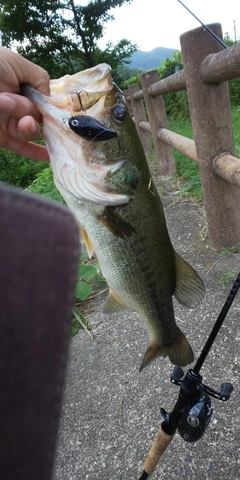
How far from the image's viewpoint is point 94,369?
2.07 metres

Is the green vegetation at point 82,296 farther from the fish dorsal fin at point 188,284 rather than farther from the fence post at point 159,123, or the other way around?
the fence post at point 159,123

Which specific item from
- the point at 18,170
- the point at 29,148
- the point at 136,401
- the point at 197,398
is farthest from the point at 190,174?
the point at 18,170

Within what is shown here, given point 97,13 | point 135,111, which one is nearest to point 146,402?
point 135,111

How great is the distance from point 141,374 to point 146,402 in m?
0.17

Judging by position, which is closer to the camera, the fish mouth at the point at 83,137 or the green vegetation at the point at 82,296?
the fish mouth at the point at 83,137

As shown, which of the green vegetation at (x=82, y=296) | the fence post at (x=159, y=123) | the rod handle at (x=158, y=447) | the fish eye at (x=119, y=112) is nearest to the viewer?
the fish eye at (x=119, y=112)

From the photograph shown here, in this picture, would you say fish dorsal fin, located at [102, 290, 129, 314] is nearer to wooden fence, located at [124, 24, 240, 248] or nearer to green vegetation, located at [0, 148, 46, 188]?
wooden fence, located at [124, 24, 240, 248]

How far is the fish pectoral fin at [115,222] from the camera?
3.68ft

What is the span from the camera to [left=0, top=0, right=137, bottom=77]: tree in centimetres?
1670

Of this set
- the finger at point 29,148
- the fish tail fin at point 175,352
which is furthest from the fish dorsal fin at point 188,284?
the finger at point 29,148

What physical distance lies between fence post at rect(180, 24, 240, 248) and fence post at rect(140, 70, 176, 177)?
2.08 meters

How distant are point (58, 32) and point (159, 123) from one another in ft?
50.2

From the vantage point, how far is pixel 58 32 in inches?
679

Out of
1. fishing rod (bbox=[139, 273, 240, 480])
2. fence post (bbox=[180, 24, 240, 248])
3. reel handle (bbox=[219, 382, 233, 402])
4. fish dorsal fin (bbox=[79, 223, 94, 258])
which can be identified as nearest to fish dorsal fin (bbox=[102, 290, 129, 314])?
fish dorsal fin (bbox=[79, 223, 94, 258])
